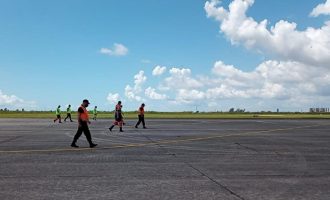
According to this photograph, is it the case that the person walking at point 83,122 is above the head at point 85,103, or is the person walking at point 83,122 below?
below

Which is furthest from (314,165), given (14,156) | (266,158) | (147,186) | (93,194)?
(14,156)

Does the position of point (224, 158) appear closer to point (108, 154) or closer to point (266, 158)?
point (266, 158)

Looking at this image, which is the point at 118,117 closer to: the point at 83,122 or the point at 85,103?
the point at 85,103

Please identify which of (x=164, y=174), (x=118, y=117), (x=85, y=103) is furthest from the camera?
(x=118, y=117)

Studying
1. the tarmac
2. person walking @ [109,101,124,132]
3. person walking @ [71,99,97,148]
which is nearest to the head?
person walking @ [71,99,97,148]

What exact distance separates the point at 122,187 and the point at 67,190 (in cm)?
101

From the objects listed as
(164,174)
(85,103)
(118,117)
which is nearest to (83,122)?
(85,103)

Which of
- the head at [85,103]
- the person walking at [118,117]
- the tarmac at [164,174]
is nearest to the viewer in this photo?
the tarmac at [164,174]

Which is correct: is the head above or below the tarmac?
above

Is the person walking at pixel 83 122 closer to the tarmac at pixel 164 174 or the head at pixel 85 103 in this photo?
the head at pixel 85 103

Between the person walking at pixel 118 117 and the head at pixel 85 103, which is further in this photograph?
the person walking at pixel 118 117

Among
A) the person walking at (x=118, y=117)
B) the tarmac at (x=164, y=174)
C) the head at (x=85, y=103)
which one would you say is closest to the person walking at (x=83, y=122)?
the head at (x=85, y=103)

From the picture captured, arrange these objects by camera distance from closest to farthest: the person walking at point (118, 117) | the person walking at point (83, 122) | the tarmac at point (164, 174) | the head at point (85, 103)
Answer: the tarmac at point (164, 174), the person walking at point (83, 122), the head at point (85, 103), the person walking at point (118, 117)

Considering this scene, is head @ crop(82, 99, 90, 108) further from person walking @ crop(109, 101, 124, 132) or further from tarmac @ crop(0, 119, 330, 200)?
person walking @ crop(109, 101, 124, 132)
